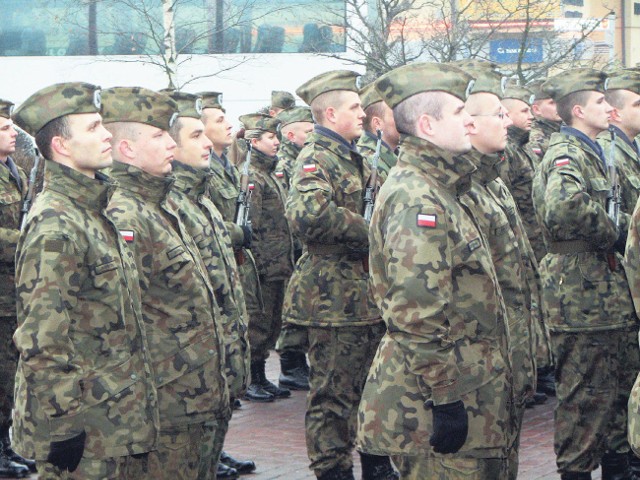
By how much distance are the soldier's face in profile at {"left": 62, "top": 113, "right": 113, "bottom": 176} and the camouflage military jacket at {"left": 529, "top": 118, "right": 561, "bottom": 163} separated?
6.66 metres

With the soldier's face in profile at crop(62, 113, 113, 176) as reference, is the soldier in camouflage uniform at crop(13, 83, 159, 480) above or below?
below

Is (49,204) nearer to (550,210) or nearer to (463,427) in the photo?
(463,427)

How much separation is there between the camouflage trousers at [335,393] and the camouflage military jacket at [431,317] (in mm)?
2233

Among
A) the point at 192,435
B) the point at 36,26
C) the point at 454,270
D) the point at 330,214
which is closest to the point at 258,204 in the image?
the point at 330,214

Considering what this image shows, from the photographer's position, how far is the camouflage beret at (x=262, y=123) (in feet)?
36.2

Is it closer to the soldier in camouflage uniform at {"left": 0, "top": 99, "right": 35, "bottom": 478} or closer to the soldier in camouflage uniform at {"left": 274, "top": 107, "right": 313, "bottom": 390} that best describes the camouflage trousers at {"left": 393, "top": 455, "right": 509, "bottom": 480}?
the soldier in camouflage uniform at {"left": 0, "top": 99, "right": 35, "bottom": 478}

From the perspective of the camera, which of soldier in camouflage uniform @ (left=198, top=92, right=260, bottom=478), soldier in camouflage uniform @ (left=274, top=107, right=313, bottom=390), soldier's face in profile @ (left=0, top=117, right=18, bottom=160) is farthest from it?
soldier in camouflage uniform @ (left=274, top=107, right=313, bottom=390)

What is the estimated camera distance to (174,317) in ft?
18.0

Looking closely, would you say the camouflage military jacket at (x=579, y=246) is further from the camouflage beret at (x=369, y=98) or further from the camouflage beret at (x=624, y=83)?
the camouflage beret at (x=369, y=98)

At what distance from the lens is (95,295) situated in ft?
16.1

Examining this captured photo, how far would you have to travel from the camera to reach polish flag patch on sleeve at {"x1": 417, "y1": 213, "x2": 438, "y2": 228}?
15.6ft

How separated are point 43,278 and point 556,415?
343 centimetres

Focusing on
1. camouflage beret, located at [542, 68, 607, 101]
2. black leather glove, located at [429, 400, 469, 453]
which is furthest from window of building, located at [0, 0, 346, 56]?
black leather glove, located at [429, 400, 469, 453]

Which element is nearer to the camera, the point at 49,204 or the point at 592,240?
the point at 49,204
